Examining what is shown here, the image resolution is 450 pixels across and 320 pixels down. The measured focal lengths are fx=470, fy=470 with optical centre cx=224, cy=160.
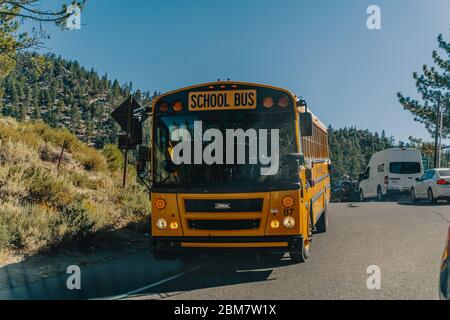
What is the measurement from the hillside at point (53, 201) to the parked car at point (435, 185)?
13.6 meters

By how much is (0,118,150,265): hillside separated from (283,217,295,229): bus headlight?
182 inches

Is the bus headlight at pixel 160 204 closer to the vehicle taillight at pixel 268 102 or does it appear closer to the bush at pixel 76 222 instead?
the vehicle taillight at pixel 268 102

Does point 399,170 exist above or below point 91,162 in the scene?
below

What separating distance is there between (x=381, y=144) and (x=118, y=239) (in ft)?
632

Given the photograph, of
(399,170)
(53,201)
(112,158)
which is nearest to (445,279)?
(53,201)

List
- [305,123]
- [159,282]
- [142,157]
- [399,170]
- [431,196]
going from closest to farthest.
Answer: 1. [159,282]
2. [305,123]
3. [142,157]
4. [431,196]
5. [399,170]

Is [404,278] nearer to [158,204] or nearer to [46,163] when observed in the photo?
[158,204]

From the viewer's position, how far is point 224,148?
755 cm

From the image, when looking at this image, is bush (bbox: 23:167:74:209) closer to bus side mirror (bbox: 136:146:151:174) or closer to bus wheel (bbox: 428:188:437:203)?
bus side mirror (bbox: 136:146:151:174)

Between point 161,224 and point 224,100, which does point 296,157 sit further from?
point 161,224

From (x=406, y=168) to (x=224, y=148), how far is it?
22.5 meters

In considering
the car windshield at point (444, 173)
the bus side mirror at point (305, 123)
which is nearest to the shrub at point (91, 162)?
the bus side mirror at point (305, 123)

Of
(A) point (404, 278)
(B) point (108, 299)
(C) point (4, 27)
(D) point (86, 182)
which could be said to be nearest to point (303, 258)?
(A) point (404, 278)

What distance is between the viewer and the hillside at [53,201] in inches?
360
